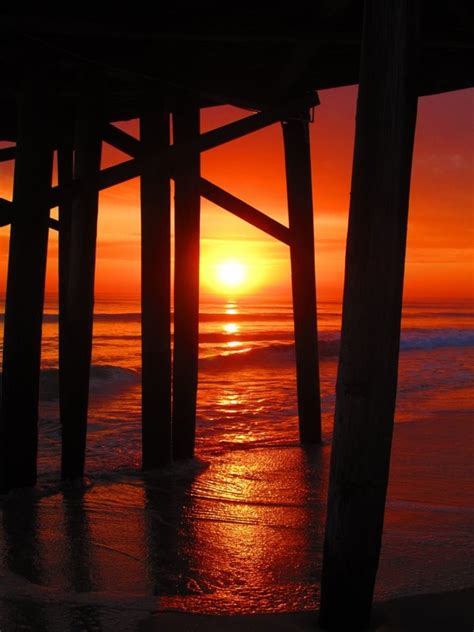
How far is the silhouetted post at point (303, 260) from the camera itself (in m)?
6.71

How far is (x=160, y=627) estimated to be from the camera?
114 inches

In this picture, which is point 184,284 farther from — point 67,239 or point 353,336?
point 353,336

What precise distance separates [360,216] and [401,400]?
9.21m

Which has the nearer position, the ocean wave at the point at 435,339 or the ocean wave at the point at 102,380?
the ocean wave at the point at 102,380

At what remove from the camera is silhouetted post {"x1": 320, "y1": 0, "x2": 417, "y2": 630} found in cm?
261

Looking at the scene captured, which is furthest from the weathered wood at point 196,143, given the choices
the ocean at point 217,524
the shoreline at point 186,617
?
the shoreline at point 186,617

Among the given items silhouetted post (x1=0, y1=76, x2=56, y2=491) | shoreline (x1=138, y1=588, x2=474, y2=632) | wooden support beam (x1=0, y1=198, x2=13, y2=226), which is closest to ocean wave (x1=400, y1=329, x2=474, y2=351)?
silhouetted post (x1=0, y1=76, x2=56, y2=491)

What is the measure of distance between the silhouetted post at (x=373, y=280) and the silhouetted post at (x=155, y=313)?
10.7ft

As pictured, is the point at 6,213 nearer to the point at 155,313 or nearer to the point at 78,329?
the point at 78,329

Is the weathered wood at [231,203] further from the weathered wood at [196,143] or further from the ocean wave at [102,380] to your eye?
the ocean wave at [102,380]

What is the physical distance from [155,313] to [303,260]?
156 cm

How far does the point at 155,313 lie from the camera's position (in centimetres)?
582

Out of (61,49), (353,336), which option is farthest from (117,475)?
(353,336)

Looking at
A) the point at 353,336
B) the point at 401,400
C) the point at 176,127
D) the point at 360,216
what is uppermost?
the point at 176,127
